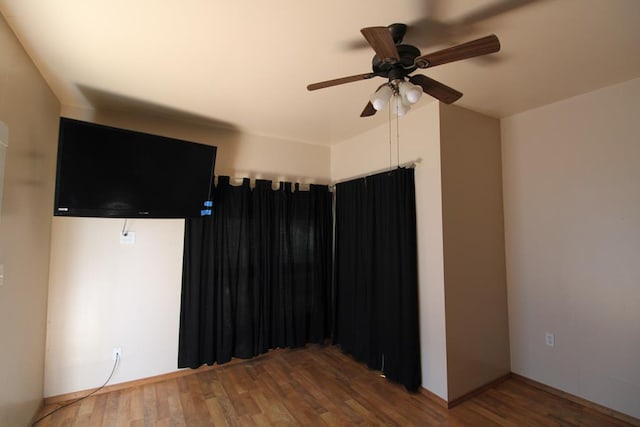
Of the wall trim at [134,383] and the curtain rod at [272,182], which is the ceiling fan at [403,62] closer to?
the curtain rod at [272,182]

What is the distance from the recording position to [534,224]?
269 cm

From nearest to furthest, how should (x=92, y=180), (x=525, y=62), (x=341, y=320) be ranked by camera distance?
(x=525, y=62) → (x=92, y=180) → (x=341, y=320)

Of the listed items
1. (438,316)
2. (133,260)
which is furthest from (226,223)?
(438,316)

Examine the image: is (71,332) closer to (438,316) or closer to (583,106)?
(438,316)

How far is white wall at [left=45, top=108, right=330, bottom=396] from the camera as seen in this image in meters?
2.47

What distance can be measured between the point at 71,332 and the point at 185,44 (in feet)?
8.47

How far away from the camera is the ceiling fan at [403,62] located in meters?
A: 1.26

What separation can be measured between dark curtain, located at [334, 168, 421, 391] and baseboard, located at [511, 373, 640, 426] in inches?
42.7

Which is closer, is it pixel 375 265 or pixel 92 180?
pixel 92 180

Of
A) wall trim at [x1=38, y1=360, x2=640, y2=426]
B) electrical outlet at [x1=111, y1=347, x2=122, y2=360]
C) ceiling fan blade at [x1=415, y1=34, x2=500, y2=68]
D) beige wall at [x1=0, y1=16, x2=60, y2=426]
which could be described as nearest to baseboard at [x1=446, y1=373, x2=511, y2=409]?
wall trim at [x1=38, y1=360, x2=640, y2=426]

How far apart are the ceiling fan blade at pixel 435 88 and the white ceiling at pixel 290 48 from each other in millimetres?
266

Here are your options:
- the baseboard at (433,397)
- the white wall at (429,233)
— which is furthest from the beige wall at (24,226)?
the baseboard at (433,397)

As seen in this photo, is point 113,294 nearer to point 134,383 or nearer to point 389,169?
point 134,383

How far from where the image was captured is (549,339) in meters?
2.56
